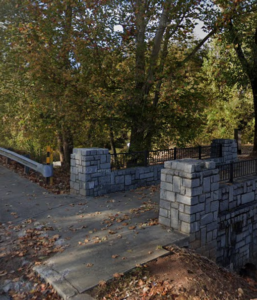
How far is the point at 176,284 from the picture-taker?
417 cm

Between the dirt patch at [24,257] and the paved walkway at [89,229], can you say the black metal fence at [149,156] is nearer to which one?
the paved walkway at [89,229]

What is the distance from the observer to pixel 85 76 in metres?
10.9

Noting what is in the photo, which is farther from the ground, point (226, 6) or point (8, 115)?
point (226, 6)

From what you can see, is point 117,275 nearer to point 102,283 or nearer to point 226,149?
point 102,283

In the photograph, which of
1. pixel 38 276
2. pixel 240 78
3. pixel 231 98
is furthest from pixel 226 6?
pixel 231 98

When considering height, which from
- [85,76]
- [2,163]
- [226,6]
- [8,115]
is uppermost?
[226,6]

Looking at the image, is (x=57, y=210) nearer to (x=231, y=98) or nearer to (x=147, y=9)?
(x=147, y=9)

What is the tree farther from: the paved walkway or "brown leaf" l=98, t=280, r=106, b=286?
"brown leaf" l=98, t=280, r=106, b=286

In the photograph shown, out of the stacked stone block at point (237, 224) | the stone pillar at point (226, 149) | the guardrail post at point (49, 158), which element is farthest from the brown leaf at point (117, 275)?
the stone pillar at point (226, 149)

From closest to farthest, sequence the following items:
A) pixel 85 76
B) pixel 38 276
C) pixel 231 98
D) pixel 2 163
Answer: pixel 38 276 → pixel 85 76 → pixel 2 163 → pixel 231 98

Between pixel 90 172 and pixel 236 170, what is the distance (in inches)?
168

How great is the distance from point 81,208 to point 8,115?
8.55 meters

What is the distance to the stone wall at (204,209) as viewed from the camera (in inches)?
237

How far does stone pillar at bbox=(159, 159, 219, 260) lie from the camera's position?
5977 millimetres
